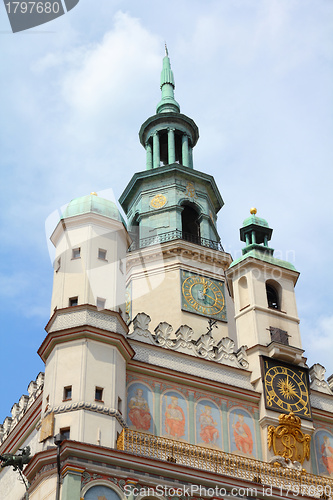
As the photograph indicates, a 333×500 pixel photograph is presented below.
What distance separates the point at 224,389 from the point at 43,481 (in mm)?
7441

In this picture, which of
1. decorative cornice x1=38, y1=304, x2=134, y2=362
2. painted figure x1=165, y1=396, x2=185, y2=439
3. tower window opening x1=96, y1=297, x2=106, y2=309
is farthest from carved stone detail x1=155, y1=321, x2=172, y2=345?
tower window opening x1=96, y1=297, x2=106, y2=309

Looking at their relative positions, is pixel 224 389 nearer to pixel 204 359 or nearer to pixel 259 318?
pixel 204 359

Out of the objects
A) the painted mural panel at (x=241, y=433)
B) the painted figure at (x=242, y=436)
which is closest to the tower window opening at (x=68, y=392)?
the painted mural panel at (x=241, y=433)

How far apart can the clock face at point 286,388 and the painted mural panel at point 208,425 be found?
190 centimetres

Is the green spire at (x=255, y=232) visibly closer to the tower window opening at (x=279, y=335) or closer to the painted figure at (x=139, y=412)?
the tower window opening at (x=279, y=335)

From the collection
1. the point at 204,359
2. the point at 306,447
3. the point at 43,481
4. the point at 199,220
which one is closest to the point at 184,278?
the point at 199,220

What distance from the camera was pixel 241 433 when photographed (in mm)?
27016

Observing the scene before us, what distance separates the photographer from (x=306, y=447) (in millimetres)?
27375

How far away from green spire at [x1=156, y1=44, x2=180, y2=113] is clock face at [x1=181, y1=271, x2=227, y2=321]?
1303 centimetres

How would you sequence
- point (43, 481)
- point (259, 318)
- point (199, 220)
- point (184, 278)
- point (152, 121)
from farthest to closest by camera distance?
point (152, 121), point (199, 220), point (184, 278), point (259, 318), point (43, 481)

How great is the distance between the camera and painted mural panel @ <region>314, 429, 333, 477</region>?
2780cm

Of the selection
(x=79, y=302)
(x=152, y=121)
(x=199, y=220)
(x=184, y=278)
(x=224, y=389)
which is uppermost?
(x=152, y=121)

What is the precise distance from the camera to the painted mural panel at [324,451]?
27797 millimetres
